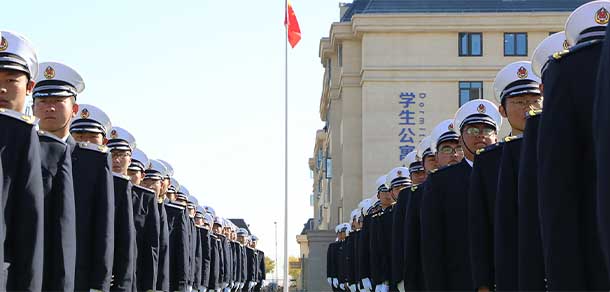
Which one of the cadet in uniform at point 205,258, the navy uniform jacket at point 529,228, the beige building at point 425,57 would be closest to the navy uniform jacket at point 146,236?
the navy uniform jacket at point 529,228

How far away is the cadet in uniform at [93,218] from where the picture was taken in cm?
663

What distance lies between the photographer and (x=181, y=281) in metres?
11.7

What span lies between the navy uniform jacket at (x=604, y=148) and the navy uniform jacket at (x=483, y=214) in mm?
3010

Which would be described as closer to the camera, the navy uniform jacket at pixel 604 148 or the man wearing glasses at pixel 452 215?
the navy uniform jacket at pixel 604 148

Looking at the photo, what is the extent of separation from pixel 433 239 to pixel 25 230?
326 cm

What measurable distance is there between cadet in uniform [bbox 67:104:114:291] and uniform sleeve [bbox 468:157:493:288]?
220 cm

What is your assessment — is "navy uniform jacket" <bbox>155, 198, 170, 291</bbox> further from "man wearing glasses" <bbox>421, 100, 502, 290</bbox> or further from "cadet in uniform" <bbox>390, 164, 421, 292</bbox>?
"man wearing glasses" <bbox>421, 100, 502, 290</bbox>

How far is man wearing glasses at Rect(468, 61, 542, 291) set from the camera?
6.04 m

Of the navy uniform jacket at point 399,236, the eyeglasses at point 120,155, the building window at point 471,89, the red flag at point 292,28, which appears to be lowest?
the navy uniform jacket at point 399,236

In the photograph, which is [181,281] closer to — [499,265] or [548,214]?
[499,265]

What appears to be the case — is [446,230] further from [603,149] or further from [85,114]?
[603,149]

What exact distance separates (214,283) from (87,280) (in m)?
12.0

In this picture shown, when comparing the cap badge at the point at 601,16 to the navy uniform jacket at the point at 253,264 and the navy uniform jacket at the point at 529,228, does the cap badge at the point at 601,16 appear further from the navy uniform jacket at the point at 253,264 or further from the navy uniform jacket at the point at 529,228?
the navy uniform jacket at the point at 253,264

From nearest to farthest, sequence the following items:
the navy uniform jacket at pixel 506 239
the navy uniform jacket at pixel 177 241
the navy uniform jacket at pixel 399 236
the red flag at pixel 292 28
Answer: the navy uniform jacket at pixel 506 239 < the navy uniform jacket at pixel 399 236 < the navy uniform jacket at pixel 177 241 < the red flag at pixel 292 28
